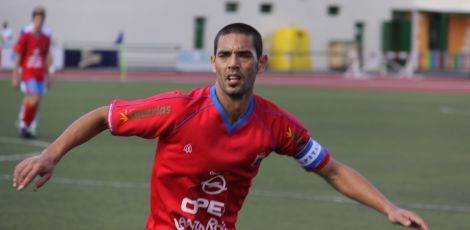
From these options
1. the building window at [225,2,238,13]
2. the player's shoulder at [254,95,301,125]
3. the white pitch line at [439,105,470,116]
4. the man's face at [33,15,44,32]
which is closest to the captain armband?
the player's shoulder at [254,95,301,125]

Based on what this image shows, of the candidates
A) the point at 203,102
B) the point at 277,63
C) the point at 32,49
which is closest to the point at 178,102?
the point at 203,102

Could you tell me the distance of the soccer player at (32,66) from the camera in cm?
1691

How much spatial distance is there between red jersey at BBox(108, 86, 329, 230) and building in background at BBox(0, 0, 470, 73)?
39.8 m

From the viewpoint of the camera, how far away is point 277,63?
2042 inches

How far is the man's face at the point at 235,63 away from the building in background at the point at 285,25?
132 feet

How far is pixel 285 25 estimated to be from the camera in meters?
55.2

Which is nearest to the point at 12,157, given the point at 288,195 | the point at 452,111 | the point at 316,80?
the point at 288,195

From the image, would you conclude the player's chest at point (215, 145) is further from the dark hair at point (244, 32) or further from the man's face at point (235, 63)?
the dark hair at point (244, 32)

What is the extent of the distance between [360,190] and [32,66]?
454 inches

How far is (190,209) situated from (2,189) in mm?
5750

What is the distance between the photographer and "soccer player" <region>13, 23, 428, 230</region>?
19.7 ft

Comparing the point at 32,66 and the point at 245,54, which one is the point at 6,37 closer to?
the point at 32,66

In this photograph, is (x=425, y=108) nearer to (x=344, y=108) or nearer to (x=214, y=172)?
(x=344, y=108)

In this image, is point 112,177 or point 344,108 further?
point 344,108
